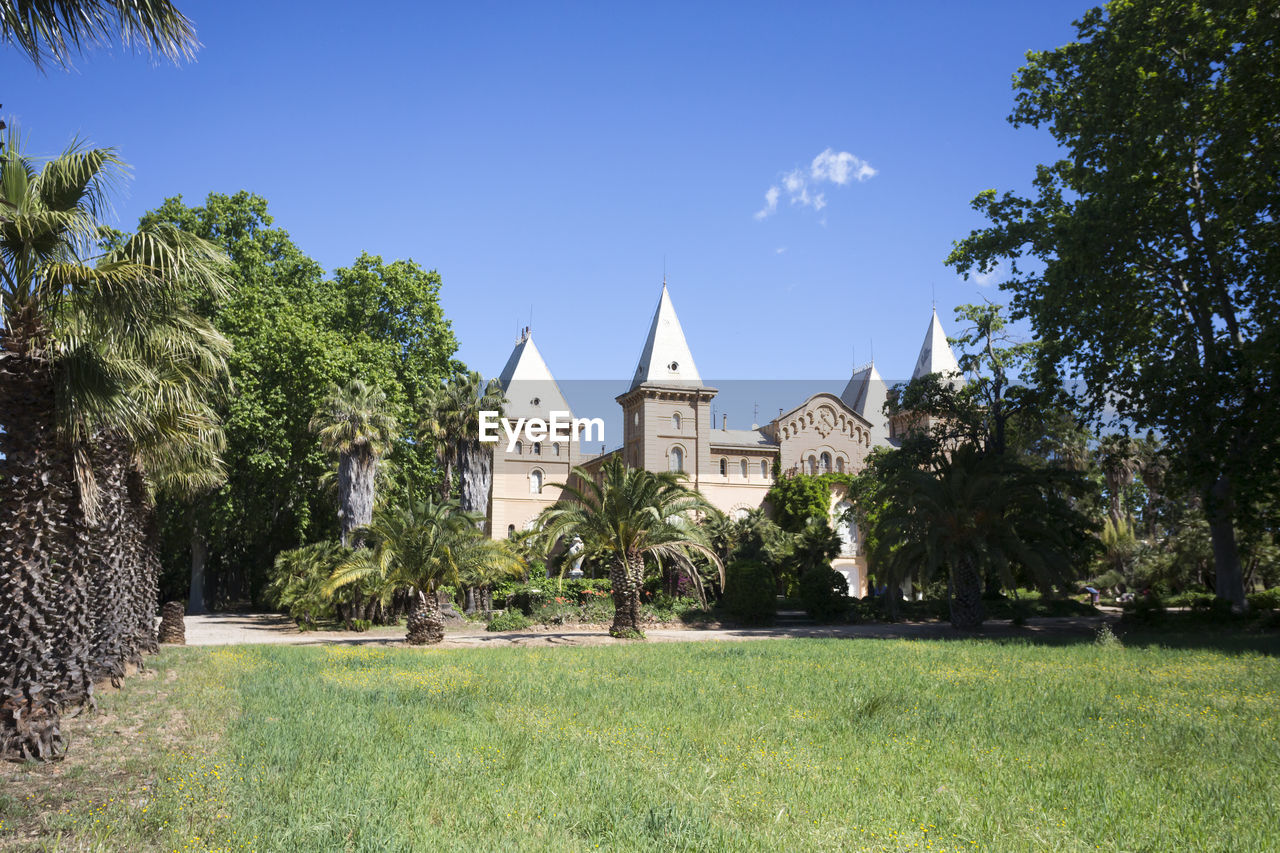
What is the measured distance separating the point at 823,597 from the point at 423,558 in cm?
1552

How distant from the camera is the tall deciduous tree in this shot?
1892 centimetres

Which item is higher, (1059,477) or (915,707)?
(1059,477)

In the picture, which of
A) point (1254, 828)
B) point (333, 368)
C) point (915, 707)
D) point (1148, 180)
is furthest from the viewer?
point (333, 368)

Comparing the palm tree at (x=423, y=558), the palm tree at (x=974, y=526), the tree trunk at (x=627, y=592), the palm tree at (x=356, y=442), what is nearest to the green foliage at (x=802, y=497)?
the palm tree at (x=974, y=526)

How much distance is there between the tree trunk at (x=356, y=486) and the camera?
29.7 m

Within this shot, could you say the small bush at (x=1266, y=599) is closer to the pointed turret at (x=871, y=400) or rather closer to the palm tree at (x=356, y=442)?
the palm tree at (x=356, y=442)

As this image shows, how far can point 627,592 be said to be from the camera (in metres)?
24.2

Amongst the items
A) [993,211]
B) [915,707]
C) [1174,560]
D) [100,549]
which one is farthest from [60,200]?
[1174,560]

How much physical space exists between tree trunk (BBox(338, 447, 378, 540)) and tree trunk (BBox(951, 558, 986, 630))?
19580 millimetres

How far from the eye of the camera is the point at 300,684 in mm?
12750

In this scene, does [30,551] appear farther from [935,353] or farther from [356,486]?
[935,353]

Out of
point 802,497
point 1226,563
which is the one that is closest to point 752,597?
point 1226,563

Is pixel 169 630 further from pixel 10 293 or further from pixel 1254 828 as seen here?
pixel 1254 828

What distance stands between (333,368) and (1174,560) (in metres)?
36.8
